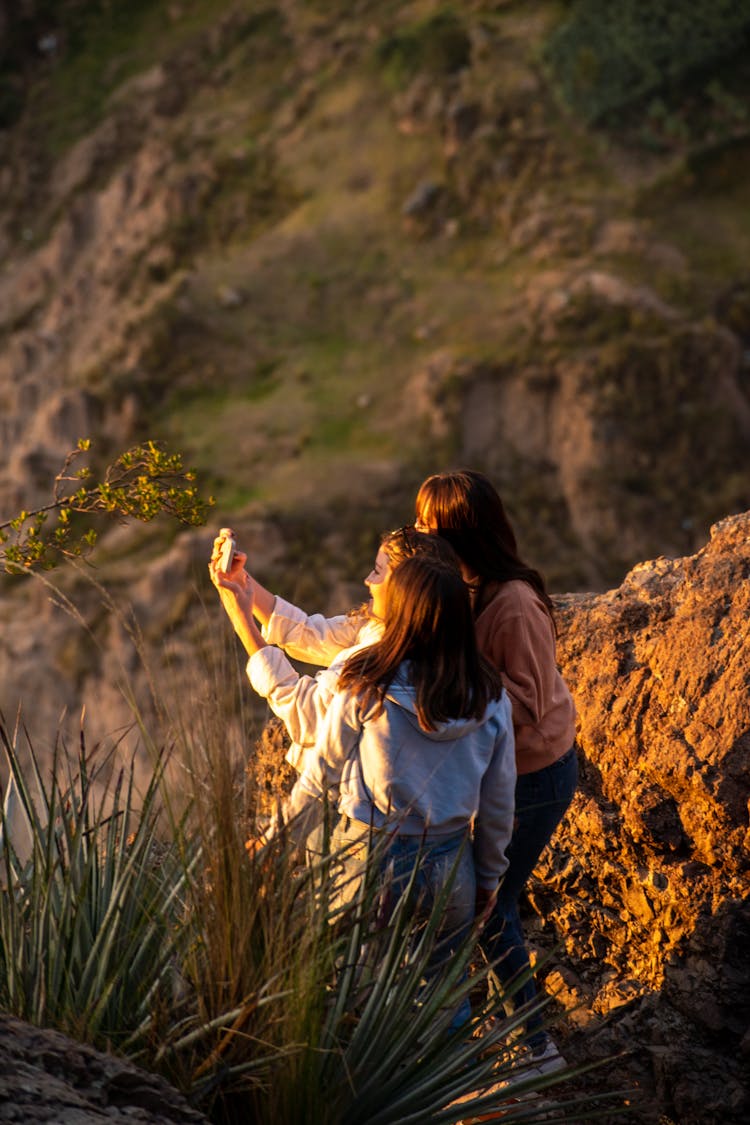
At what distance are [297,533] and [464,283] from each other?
21.3 ft

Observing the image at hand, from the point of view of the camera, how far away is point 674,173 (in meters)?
23.7

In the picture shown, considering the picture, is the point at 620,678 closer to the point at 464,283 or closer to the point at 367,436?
the point at 367,436

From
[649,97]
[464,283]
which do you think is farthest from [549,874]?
[649,97]

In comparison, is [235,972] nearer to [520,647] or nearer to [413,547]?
[413,547]

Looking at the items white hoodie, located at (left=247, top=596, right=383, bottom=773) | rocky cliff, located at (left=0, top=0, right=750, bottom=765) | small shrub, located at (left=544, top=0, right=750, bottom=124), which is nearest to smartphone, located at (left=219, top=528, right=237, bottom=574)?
white hoodie, located at (left=247, top=596, right=383, bottom=773)

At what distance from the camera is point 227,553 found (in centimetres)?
349

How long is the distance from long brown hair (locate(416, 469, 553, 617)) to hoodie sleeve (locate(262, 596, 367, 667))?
0.39 meters

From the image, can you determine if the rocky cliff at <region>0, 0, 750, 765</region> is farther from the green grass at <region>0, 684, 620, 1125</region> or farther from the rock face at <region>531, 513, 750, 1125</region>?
the green grass at <region>0, 684, 620, 1125</region>

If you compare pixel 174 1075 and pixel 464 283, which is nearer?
pixel 174 1075

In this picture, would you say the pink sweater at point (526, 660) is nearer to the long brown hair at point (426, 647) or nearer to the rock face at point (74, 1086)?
the long brown hair at point (426, 647)

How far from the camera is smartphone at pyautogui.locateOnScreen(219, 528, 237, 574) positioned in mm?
3492

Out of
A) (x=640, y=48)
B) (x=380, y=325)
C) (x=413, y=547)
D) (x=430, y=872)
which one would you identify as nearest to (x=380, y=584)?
(x=413, y=547)

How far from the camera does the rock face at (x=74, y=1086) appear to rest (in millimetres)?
2371

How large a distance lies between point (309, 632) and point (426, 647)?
0.77 m
